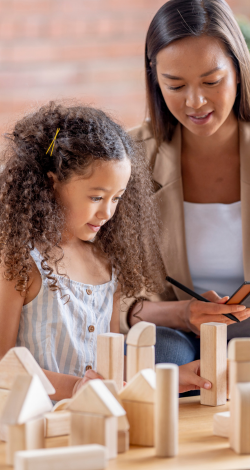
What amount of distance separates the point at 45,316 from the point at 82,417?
47 centimetres

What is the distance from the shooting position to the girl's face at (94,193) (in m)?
0.98

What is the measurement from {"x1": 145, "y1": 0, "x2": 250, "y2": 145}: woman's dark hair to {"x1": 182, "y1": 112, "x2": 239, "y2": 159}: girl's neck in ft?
0.16

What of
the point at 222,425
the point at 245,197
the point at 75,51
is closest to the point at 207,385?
the point at 222,425

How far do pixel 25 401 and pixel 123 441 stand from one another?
0.45 feet

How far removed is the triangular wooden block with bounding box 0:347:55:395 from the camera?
65cm

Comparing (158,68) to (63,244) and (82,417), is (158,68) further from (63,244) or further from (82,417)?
(82,417)

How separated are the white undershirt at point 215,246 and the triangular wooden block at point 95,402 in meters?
0.85

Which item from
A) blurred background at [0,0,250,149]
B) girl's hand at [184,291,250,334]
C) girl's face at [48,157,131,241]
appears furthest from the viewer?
blurred background at [0,0,250,149]

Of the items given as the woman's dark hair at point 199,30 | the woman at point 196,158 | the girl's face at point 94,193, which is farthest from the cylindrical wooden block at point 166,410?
the woman's dark hair at point 199,30

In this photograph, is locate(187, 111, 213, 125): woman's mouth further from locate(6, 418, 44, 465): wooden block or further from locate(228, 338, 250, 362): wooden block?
locate(6, 418, 44, 465): wooden block

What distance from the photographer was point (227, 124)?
140 cm

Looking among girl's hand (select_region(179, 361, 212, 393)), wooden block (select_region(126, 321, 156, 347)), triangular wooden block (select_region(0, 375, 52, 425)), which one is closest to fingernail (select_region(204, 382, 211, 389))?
girl's hand (select_region(179, 361, 212, 393))

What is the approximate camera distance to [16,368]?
65 cm

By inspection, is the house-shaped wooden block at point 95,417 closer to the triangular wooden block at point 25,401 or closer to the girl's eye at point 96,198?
the triangular wooden block at point 25,401
